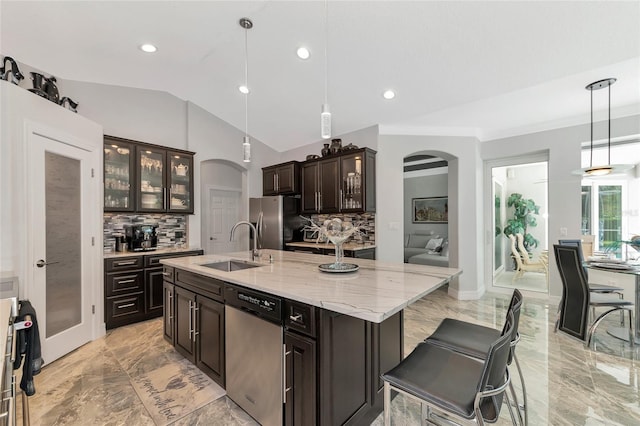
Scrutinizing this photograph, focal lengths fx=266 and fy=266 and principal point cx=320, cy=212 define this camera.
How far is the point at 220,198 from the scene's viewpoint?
5.63 m

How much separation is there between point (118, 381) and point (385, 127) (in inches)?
176

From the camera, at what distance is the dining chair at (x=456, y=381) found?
40.1 inches

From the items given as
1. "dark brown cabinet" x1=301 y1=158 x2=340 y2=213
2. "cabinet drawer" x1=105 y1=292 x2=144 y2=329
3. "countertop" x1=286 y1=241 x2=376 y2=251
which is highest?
"dark brown cabinet" x1=301 y1=158 x2=340 y2=213

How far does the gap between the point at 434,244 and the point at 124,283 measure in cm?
606

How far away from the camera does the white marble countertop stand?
1229 millimetres

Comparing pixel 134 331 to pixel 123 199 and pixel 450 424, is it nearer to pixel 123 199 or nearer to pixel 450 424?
pixel 123 199

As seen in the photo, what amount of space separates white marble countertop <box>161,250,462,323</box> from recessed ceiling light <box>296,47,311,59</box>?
7.88 feet

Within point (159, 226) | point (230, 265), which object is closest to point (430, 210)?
point (230, 265)

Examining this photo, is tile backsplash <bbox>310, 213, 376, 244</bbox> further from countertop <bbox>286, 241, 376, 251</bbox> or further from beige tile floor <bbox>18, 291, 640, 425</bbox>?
beige tile floor <bbox>18, 291, 640, 425</bbox>

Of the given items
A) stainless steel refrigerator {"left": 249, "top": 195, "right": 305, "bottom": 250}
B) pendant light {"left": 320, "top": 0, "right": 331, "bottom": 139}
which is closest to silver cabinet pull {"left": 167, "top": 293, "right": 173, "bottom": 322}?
pendant light {"left": 320, "top": 0, "right": 331, "bottom": 139}

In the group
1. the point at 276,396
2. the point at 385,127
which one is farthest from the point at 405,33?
the point at 276,396

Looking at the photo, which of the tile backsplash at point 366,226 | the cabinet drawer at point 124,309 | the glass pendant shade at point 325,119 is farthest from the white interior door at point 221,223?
the glass pendant shade at point 325,119

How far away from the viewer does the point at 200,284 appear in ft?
7.07

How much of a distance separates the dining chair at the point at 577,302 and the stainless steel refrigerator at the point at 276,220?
3749mm
